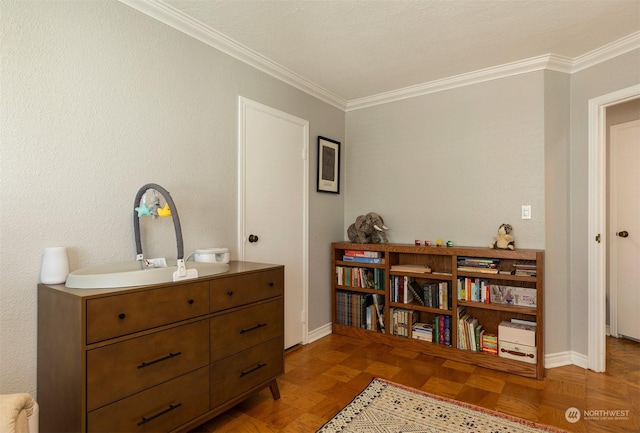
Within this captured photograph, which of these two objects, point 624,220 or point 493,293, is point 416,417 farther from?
point 624,220

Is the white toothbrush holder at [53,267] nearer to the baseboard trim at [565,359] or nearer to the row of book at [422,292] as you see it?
the row of book at [422,292]

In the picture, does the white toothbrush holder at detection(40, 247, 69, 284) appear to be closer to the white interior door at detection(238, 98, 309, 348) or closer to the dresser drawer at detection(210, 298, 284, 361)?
the dresser drawer at detection(210, 298, 284, 361)

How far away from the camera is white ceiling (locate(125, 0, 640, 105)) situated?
2.05 meters

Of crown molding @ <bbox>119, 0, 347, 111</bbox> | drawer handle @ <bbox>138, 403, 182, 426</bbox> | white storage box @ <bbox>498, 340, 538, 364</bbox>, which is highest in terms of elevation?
crown molding @ <bbox>119, 0, 347, 111</bbox>

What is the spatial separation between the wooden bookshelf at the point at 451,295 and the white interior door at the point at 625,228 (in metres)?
1.27

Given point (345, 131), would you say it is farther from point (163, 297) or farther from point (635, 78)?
point (163, 297)

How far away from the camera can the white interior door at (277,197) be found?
265 cm

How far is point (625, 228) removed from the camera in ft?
10.7

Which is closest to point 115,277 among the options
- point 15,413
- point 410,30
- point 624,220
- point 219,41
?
point 15,413

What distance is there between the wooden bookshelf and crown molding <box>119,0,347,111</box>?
1.53m

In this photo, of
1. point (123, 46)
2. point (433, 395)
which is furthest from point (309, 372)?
point (123, 46)

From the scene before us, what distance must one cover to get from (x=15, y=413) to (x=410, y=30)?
267cm

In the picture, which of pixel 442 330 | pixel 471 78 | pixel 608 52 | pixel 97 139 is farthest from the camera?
pixel 471 78

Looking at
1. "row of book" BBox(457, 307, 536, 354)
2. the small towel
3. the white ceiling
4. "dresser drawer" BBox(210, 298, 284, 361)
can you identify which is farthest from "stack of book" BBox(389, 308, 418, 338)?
the small towel
